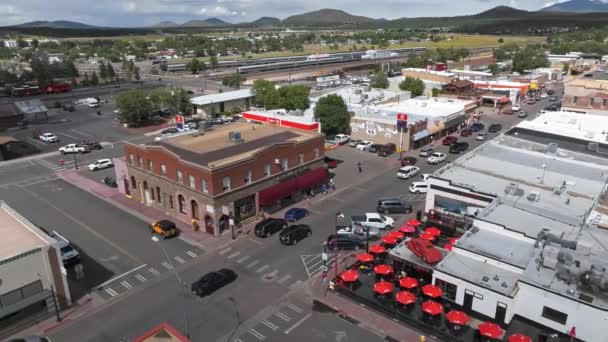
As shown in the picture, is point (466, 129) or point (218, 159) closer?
point (218, 159)

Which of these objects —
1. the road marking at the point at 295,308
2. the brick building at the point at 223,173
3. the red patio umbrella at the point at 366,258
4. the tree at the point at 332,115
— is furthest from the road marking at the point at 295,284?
the tree at the point at 332,115

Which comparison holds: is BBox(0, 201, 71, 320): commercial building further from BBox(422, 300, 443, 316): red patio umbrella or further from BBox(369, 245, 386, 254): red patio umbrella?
BBox(422, 300, 443, 316): red patio umbrella

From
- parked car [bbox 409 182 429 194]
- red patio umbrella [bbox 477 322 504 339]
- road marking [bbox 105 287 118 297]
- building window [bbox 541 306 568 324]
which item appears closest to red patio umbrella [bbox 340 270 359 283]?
red patio umbrella [bbox 477 322 504 339]

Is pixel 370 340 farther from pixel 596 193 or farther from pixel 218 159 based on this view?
pixel 596 193

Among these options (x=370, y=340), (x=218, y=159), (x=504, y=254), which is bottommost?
(x=370, y=340)

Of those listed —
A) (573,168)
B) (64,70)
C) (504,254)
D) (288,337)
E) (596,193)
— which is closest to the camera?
(288,337)

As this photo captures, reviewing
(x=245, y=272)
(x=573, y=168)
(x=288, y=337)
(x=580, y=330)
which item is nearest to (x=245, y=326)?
(x=288, y=337)

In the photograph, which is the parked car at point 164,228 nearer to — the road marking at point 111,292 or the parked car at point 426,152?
the road marking at point 111,292

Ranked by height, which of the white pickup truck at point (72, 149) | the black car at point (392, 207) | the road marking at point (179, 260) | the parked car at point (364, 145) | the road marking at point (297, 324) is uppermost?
the white pickup truck at point (72, 149)
